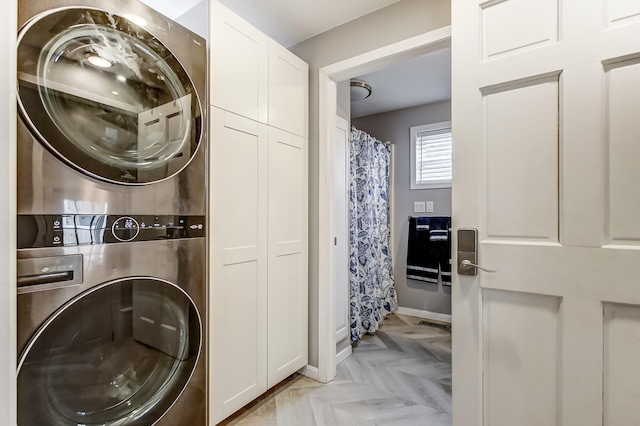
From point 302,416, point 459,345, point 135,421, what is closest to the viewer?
point 135,421

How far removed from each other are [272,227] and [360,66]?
3.75 feet

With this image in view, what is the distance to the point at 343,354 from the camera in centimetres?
250

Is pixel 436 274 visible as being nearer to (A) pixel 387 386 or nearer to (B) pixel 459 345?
(A) pixel 387 386

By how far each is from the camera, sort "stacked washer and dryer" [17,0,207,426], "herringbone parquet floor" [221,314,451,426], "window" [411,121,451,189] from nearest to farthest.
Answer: "stacked washer and dryer" [17,0,207,426] → "herringbone parquet floor" [221,314,451,426] → "window" [411,121,451,189]

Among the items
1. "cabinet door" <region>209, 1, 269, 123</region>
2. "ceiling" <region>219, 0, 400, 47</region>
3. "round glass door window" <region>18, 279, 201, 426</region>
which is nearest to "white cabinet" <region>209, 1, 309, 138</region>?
"cabinet door" <region>209, 1, 269, 123</region>

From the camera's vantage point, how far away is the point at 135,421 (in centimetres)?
122

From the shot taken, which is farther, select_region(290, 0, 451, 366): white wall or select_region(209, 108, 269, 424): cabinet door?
select_region(290, 0, 451, 366): white wall

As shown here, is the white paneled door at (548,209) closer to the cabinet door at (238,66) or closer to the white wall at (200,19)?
the cabinet door at (238,66)

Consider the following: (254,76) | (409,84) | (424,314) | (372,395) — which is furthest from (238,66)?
(424,314)

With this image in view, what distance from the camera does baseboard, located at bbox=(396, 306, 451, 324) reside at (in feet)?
11.0

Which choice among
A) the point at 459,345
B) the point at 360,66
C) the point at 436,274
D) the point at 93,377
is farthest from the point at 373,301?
the point at 93,377

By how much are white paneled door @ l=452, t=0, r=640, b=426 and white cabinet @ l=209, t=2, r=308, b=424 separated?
990 millimetres

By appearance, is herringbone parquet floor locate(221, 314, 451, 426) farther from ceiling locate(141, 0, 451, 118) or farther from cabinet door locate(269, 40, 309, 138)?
ceiling locate(141, 0, 451, 118)

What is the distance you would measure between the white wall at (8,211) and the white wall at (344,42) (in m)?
1.51
